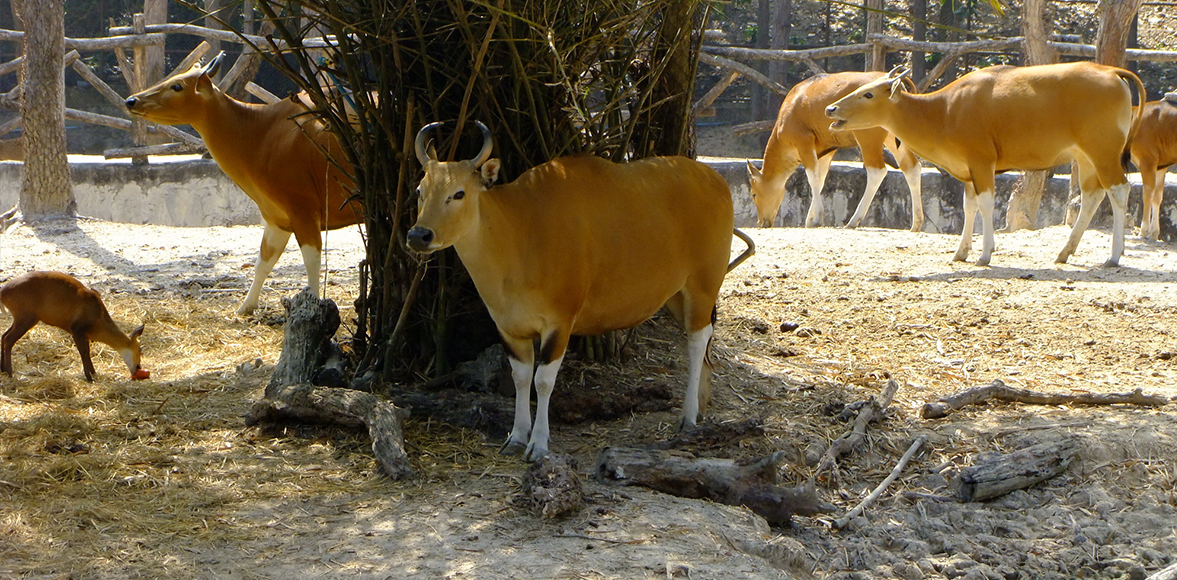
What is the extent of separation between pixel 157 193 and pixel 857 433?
11959 mm

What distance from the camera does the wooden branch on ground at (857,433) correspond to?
450 cm

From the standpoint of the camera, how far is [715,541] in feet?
11.7

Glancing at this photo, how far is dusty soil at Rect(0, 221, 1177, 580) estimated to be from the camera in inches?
136

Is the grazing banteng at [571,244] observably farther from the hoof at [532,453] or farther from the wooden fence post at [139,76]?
the wooden fence post at [139,76]

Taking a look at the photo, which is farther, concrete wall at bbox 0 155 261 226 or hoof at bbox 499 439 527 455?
concrete wall at bbox 0 155 261 226

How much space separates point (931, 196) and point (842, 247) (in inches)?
203

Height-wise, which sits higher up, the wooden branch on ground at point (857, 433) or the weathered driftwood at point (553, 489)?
the weathered driftwood at point (553, 489)

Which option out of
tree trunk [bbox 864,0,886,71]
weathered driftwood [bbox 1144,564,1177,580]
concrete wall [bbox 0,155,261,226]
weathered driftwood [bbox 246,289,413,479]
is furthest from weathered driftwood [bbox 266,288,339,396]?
tree trunk [bbox 864,0,886,71]

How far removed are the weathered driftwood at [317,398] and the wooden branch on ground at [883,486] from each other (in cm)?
159

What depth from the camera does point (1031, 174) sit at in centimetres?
1244

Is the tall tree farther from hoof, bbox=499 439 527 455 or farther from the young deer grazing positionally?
hoof, bbox=499 439 527 455

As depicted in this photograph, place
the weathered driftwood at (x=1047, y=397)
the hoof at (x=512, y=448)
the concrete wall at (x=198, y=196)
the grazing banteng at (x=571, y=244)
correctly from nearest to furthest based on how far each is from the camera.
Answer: the grazing banteng at (x=571, y=244) → the hoof at (x=512, y=448) → the weathered driftwood at (x=1047, y=397) → the concrete wall at (x=198, y=196)

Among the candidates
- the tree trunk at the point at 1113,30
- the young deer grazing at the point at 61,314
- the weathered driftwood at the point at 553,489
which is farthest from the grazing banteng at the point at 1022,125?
the young deer grazing at the point at 61,314

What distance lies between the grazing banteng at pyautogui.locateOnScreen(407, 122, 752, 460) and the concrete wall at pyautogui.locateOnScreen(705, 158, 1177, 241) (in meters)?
9.65
